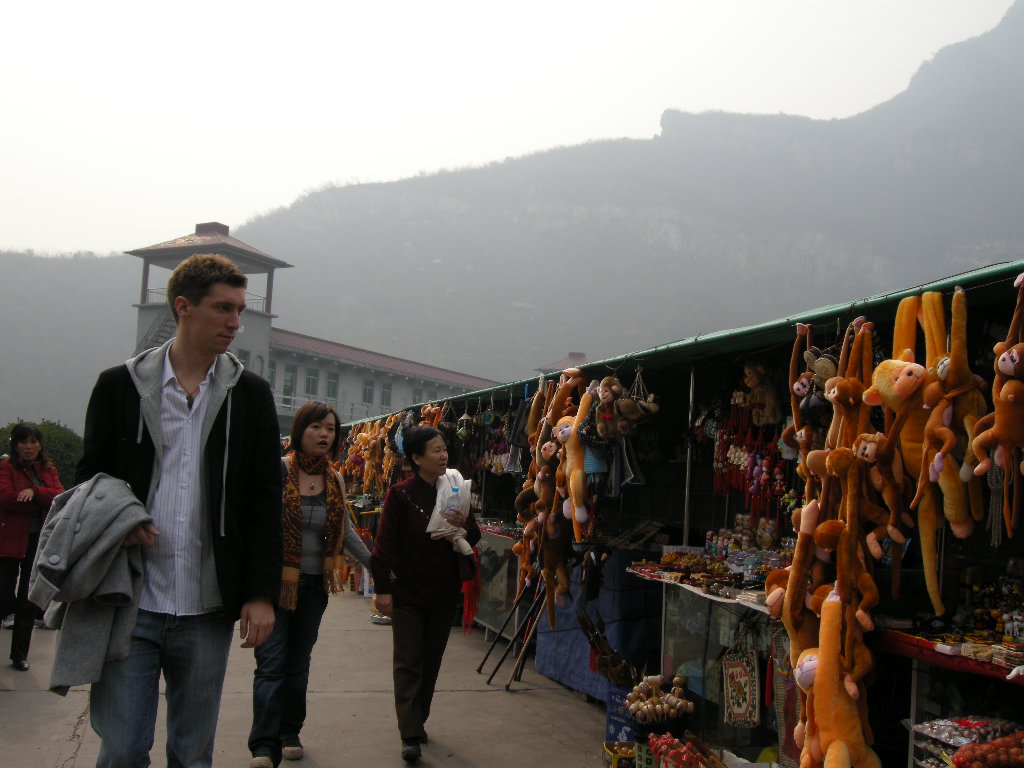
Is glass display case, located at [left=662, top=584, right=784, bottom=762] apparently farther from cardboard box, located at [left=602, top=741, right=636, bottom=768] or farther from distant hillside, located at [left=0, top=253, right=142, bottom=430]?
distant hillside, located at [left=0, top=253, right=142, bottom=430]

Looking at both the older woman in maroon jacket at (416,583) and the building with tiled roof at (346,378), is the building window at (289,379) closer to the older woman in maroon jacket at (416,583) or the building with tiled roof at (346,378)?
the building with tiled roof at (346,378)

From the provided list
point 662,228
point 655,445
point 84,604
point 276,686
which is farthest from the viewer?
point 662,228

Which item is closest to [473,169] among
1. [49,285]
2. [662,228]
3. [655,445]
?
[662,228]

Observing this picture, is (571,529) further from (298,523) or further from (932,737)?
(932,737)

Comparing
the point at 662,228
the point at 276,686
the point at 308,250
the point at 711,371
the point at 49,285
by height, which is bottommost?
the point at 276,686

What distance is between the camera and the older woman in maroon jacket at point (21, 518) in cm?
644

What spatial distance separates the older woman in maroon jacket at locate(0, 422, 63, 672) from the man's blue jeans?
15.2ft

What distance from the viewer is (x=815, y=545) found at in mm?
3674

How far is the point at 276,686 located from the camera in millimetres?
4438

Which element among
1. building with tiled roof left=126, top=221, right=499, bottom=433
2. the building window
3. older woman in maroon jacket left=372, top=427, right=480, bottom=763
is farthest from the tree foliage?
the building window

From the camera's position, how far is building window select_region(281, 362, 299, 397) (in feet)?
127

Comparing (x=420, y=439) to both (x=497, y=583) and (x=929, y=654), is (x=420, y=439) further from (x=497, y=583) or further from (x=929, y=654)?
(x=497, y=583)

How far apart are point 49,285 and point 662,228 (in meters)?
69.8

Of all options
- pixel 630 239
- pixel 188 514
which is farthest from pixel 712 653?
pixel 630 239
